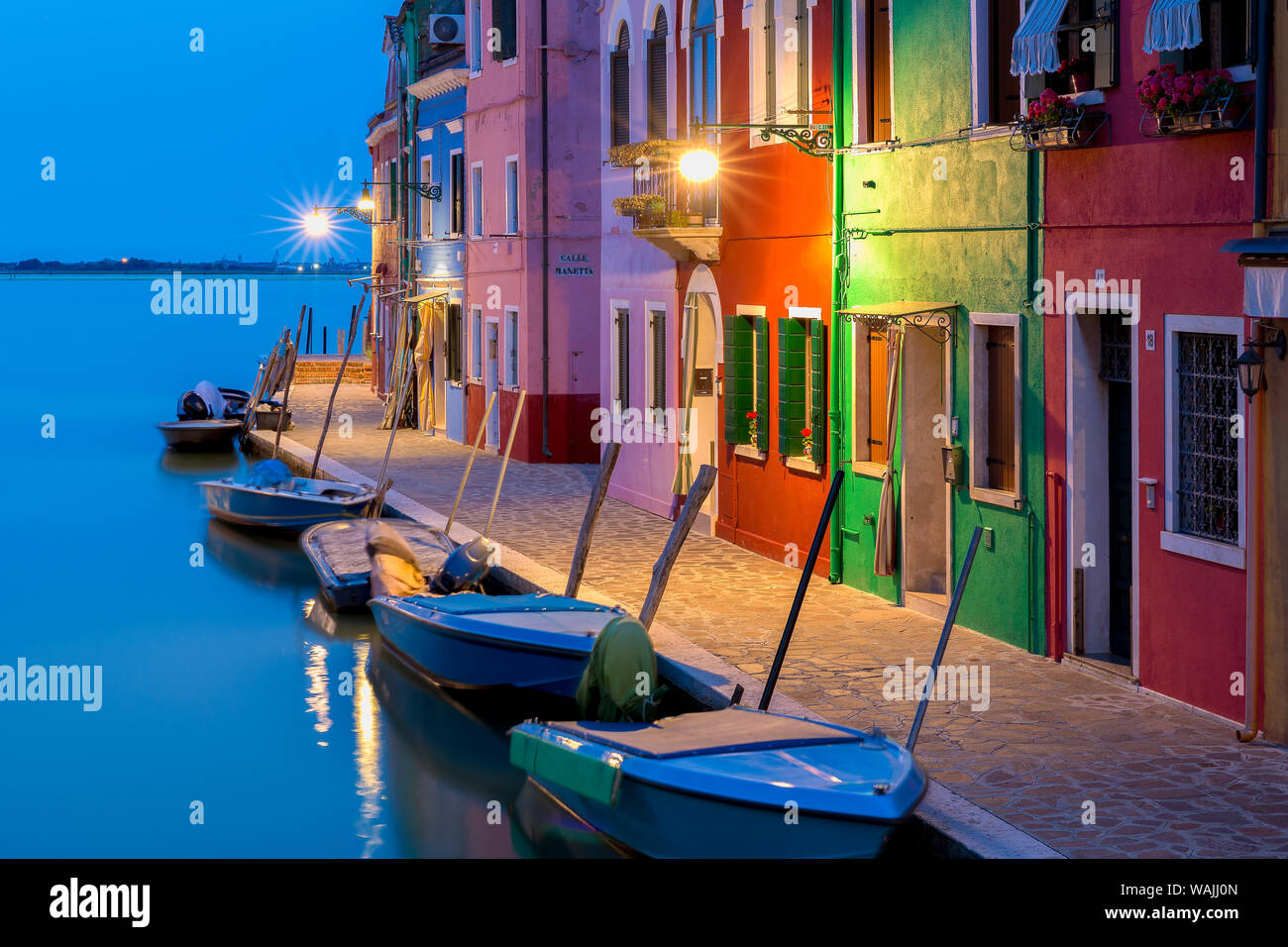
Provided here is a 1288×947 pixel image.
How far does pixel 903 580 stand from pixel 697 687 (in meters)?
3.44

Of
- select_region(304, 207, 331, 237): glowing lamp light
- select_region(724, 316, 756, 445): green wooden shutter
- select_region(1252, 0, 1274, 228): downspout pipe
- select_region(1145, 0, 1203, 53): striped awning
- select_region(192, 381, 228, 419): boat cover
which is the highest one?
select_region(304, 207, 331, 237): glowing lamp light

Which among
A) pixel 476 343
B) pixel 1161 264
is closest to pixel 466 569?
pixel 1161 264

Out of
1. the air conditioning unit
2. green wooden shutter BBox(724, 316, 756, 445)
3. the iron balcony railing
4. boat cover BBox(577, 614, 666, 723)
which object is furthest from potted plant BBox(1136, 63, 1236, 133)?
the air conditioning unit

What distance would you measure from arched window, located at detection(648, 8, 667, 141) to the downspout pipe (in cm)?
1237

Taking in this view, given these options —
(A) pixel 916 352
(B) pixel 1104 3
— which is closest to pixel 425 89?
(A) pixel 916 352

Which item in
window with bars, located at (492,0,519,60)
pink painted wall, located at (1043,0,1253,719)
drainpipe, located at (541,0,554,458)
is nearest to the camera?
pink painted wall, located at (1043,0,1253,719)

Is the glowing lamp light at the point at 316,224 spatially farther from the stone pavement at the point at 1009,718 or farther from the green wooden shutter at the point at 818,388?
the green wooden shutter at the point at 818,388

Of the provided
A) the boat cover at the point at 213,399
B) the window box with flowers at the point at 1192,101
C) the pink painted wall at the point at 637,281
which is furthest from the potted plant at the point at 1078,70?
the boat cover at the point at 213,399

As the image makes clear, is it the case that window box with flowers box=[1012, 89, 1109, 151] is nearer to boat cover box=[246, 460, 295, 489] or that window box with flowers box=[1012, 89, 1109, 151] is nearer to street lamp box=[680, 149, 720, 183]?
street lamp box=[680, 149, 720, 183]

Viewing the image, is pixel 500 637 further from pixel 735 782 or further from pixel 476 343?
pixel 476 343

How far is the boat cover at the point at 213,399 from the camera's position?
41188 millimetres

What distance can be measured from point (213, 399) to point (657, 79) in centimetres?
2207

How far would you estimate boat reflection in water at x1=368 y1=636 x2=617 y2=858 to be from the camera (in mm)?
11773

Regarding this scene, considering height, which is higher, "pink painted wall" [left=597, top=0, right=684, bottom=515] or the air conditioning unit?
the air conditioning unit
